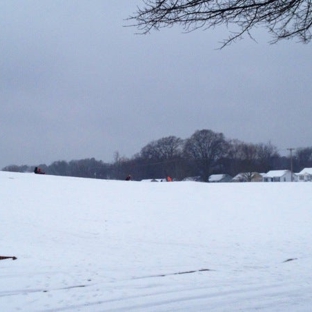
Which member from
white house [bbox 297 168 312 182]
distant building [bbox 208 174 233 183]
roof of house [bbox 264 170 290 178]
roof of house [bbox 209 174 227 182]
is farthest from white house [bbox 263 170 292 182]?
roof of house [bbox 209 174 227 182]

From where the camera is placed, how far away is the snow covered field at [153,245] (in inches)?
384

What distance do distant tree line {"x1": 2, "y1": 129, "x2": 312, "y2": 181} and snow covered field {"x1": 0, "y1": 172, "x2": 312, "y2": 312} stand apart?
4708cm

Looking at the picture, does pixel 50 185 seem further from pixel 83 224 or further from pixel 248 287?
pixel 248 287

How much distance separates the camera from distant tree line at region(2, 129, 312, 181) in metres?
89.0

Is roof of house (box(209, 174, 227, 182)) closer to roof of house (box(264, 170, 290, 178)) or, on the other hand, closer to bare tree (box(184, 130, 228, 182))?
bare tree (box(184, 130, 228, 182))

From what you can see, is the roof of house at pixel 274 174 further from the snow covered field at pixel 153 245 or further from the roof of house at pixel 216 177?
A: the snow covered field at pixel 153 245

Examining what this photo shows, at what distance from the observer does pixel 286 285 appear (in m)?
11.5

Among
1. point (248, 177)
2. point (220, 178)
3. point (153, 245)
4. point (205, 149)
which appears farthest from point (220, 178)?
point (153, 245)

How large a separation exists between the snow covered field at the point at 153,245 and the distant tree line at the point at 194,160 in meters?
47.1

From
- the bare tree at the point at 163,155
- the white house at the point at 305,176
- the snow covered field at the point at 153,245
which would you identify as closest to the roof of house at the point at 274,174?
the white house at the point at 305,176

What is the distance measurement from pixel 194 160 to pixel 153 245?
69920mm

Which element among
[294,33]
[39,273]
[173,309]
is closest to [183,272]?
[39,273]

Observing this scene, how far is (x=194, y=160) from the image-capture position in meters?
89.4

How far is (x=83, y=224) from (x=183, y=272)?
480 inches
